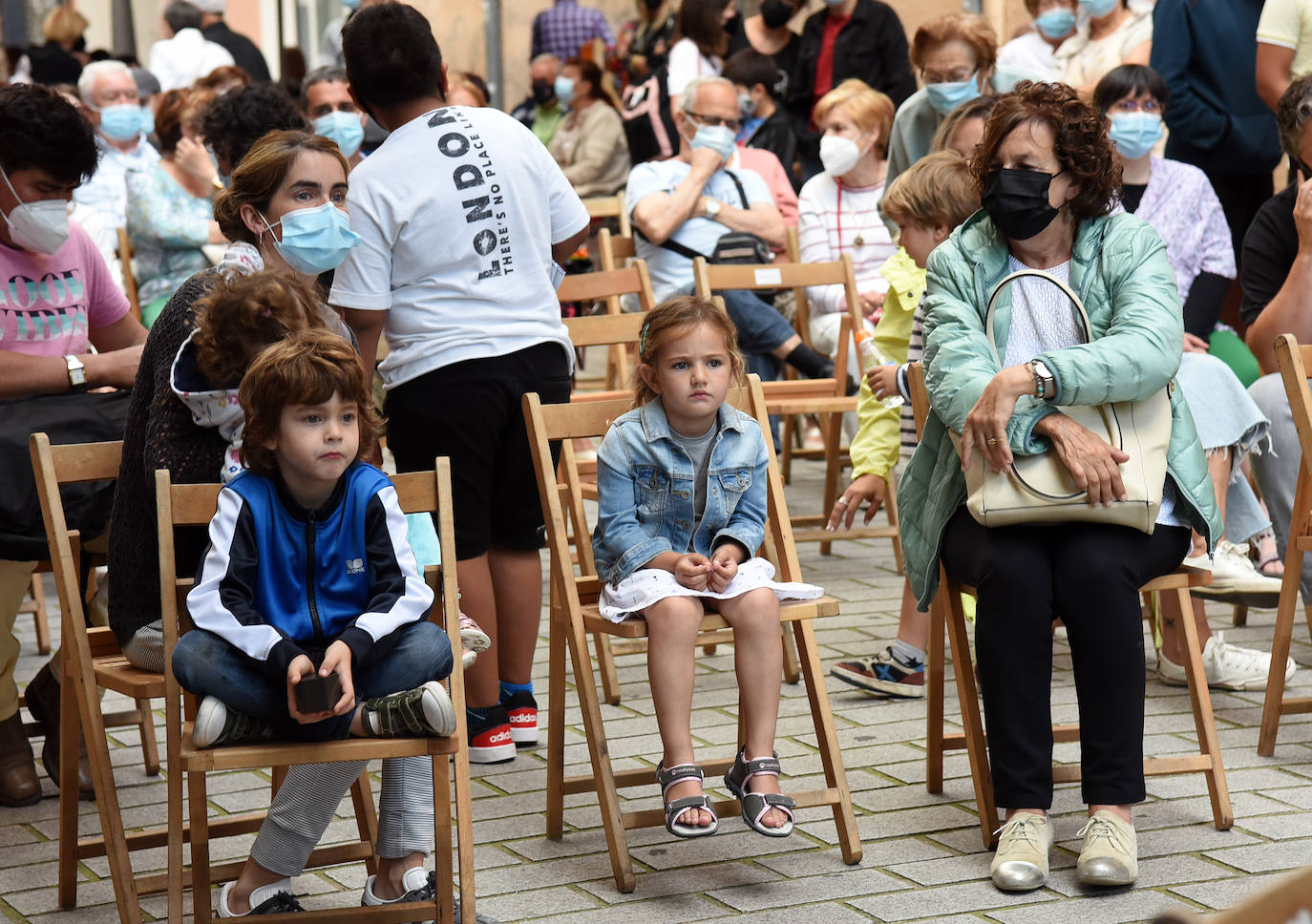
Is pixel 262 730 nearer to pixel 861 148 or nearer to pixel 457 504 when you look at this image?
pixel 457 504

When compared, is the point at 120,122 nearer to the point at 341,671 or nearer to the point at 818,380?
the point at 818,380

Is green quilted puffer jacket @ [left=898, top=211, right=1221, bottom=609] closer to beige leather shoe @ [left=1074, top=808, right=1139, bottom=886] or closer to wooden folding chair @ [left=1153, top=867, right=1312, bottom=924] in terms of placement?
beige leather shoe @ [left=1074, top=808, right=1139, bottom=886]

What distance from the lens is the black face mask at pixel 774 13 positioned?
10.1m

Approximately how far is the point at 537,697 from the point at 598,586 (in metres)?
1.16

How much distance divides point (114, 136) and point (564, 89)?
12.6 feet

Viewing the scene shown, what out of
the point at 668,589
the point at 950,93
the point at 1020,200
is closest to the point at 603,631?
the point at 668,589

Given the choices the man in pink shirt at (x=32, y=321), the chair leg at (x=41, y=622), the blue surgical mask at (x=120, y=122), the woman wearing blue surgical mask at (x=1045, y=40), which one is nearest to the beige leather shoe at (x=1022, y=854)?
the man in pink shirt at (x=32, y=321)

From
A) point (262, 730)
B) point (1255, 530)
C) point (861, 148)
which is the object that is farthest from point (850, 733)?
point (861, 148)

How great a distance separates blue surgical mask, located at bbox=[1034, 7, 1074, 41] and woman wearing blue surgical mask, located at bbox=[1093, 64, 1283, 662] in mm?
3030

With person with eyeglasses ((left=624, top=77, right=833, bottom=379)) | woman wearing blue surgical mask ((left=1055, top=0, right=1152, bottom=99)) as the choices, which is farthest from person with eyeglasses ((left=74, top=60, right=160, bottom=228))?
woman wearing blue surgical mask ((left=1055, top=0, right=1152, bottom=99))

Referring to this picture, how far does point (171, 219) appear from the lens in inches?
280

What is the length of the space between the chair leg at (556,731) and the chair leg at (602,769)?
0.13 meters

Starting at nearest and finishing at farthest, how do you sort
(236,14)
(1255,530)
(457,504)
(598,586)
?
1. (598,586)
2. (457,504)
3. (1255,530)
4. (236,14)

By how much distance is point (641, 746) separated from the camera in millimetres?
4520
